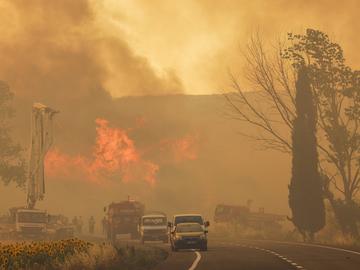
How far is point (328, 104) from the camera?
2285 inches

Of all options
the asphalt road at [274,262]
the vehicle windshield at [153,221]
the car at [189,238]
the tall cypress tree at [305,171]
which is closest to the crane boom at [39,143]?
the vehicle windshield at [153,221]

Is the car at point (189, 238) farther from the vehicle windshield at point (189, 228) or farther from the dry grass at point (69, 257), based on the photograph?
the dry grass at point (69, 257)

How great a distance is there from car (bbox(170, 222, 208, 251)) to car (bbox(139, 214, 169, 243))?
41.4 feet

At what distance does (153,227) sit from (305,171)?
11755mm

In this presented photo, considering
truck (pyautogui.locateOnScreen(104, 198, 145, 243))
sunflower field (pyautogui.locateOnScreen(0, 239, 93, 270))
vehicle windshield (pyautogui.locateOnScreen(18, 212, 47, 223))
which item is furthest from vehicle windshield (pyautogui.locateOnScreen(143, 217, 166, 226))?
sunflower field (pyautogui.locateOnScreen(0, 239, 93, 270))

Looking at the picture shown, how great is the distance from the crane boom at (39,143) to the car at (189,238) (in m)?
15.0

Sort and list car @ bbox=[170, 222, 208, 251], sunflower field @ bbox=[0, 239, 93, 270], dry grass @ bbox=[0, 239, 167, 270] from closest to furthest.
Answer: sunflower field @ bbox=[0, 239, 93, 270] → dry grass @ bbox=[0, 239, 167, 270] → car @ bbox=[170, 222, 208, 251]

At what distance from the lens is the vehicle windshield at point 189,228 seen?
45.0 metres

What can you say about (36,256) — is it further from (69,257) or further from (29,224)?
(29,224)

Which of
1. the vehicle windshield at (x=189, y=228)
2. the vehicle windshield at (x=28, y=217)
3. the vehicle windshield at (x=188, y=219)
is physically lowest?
the vehicle windshield at (x=189, y=228)

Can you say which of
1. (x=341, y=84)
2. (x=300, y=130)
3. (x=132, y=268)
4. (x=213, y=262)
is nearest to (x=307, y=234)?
(x=300, y=130)

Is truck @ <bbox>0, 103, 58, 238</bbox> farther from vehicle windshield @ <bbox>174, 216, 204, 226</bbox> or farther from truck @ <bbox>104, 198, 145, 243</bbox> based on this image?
vehicle windshield @ <bbox>174, 216, 204, 226</bbox>

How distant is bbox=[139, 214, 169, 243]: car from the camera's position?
57781 millimetres

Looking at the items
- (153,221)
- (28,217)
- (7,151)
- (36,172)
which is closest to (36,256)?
(36,172)
